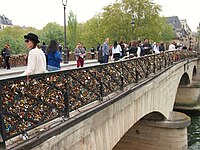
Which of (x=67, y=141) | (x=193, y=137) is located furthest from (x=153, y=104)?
(x=193, y=137)

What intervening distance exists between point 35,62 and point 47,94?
1.88 feet

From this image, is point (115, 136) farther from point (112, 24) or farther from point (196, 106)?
point (112, 24)

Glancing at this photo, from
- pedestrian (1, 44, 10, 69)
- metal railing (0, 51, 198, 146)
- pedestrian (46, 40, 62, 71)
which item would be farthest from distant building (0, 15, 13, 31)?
metal railing (0, 51, 198, 146)

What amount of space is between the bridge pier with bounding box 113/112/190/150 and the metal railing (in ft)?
26.7

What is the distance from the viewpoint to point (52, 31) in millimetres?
58625

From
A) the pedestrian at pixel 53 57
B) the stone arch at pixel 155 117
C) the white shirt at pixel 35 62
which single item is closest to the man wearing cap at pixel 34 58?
the white shirt at pixel 35 62

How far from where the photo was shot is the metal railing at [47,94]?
10.9 feet

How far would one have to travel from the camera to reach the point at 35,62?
4.16 metres

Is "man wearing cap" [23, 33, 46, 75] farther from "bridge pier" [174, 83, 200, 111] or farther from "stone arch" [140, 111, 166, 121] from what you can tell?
"bridge pier" [174, 83, 200, 111]

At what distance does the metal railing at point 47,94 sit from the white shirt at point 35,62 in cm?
27

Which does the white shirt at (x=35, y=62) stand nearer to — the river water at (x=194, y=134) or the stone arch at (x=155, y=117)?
the stone arch at (x=155, y=117)

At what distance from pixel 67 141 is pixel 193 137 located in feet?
60.6

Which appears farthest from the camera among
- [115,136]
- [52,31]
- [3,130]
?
[52,31]

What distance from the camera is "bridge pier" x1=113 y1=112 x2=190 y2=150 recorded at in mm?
14070
